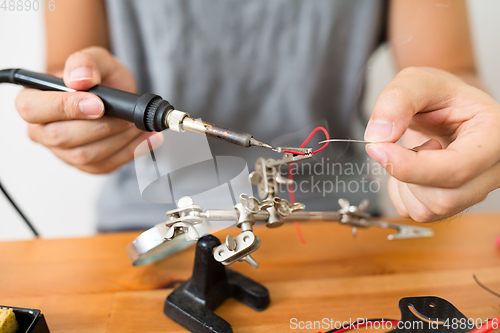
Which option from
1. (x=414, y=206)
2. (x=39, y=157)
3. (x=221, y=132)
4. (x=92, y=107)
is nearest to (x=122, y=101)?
(x=92, y=107)

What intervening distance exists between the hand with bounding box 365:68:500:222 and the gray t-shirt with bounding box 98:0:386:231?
297 millimetres

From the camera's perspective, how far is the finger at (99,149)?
1.71ft

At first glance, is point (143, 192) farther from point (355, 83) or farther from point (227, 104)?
point (355, 83)

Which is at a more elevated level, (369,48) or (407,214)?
(369,48)

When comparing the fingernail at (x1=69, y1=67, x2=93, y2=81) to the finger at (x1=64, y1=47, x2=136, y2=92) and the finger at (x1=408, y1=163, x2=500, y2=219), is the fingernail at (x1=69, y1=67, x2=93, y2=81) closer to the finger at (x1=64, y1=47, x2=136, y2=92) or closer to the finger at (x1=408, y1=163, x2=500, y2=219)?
the finger at (x1=64, y1=47, x2=136, y2=92)

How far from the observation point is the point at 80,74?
1.46 feet

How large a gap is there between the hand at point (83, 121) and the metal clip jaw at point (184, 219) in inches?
3.8

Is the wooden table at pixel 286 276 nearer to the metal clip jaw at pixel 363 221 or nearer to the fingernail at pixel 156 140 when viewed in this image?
the metal clip jaw at pixel 363 221

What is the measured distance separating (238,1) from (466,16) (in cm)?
49

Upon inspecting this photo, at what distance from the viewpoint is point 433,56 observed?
689 millimetres

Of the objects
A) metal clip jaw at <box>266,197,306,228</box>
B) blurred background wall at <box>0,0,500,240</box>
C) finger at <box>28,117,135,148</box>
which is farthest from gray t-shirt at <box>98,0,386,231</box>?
metal clip jaw at <box>266,197,306,228</box>

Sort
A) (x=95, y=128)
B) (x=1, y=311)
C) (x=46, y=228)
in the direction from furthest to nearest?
(x=46, y=228) → (x=95, y=128) → (x=1, y=311)

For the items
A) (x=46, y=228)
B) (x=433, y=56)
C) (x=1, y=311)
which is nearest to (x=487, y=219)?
(x=433, y=56)

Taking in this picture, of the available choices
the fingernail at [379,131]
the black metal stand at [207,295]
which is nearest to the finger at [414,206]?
the fingernail at [379,131]
